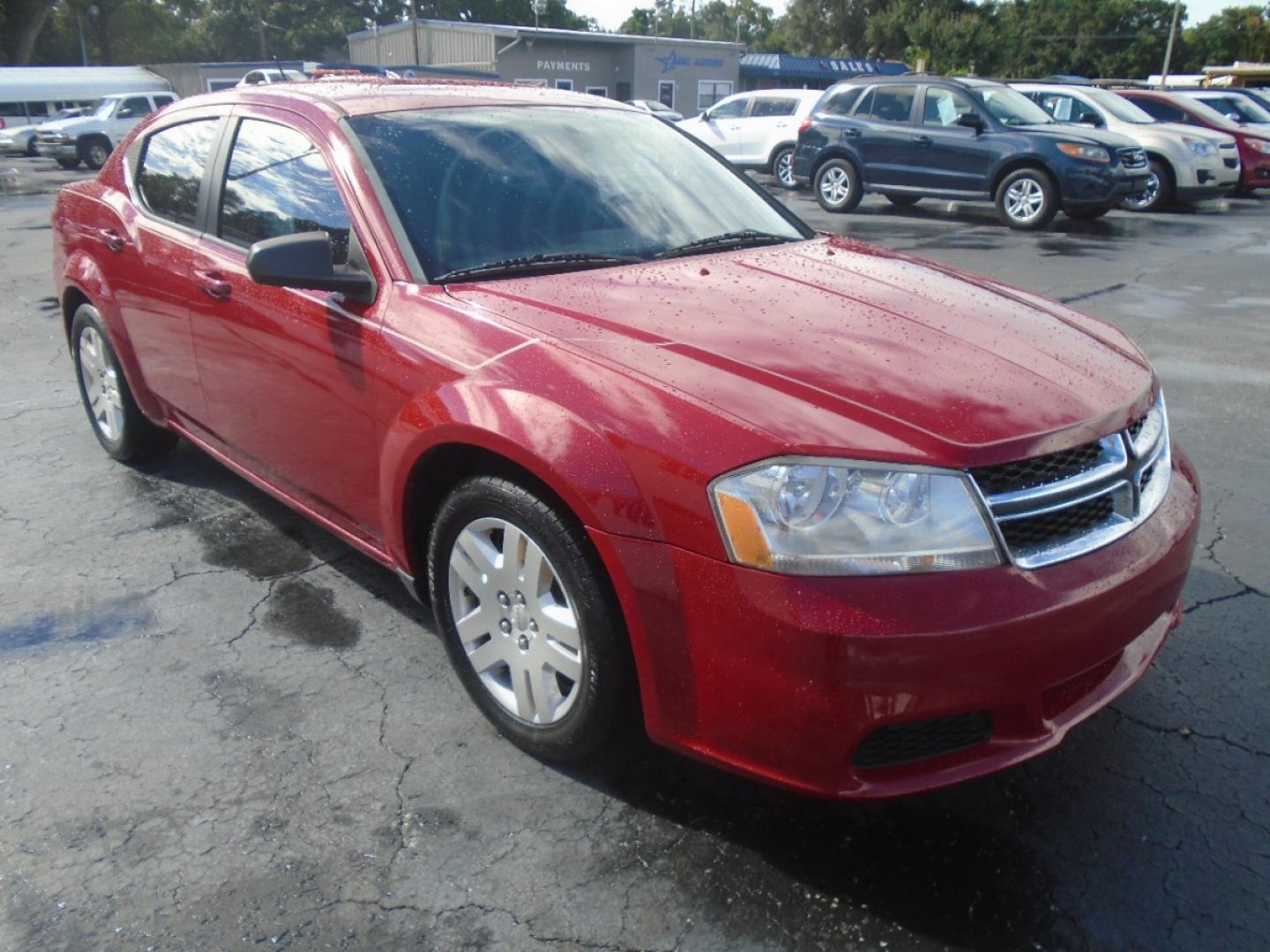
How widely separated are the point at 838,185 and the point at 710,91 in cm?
3377

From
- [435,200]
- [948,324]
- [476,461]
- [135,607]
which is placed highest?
[435,200]

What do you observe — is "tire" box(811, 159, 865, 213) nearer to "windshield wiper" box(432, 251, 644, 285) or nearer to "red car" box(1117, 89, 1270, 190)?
"red car" box(1117, 89, 1270, 190)

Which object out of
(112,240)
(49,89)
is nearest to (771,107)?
(112,240)

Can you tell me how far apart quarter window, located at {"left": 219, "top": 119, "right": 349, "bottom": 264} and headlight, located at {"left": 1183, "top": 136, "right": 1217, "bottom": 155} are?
15.6 metres

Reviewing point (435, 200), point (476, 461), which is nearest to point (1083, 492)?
point (476, 461)

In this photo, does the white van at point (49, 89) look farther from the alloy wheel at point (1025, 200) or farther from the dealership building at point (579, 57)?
the alloy wheel at point (1025, 200)

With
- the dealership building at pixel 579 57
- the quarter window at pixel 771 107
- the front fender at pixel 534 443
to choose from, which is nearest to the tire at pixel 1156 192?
the quarter window at pixel 771 107

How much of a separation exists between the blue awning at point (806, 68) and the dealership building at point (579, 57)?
9.65ft

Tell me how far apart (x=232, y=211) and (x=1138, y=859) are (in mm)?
3341

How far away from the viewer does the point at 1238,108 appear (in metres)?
19.5

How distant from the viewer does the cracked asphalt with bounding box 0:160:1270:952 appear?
222cm

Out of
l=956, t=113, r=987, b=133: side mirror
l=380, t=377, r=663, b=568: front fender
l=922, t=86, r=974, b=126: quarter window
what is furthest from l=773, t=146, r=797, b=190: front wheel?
l=380, t=377, r=663, b=568: front fender

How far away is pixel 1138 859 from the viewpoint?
2.36 m

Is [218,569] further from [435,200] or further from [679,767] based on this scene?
[679,767]
